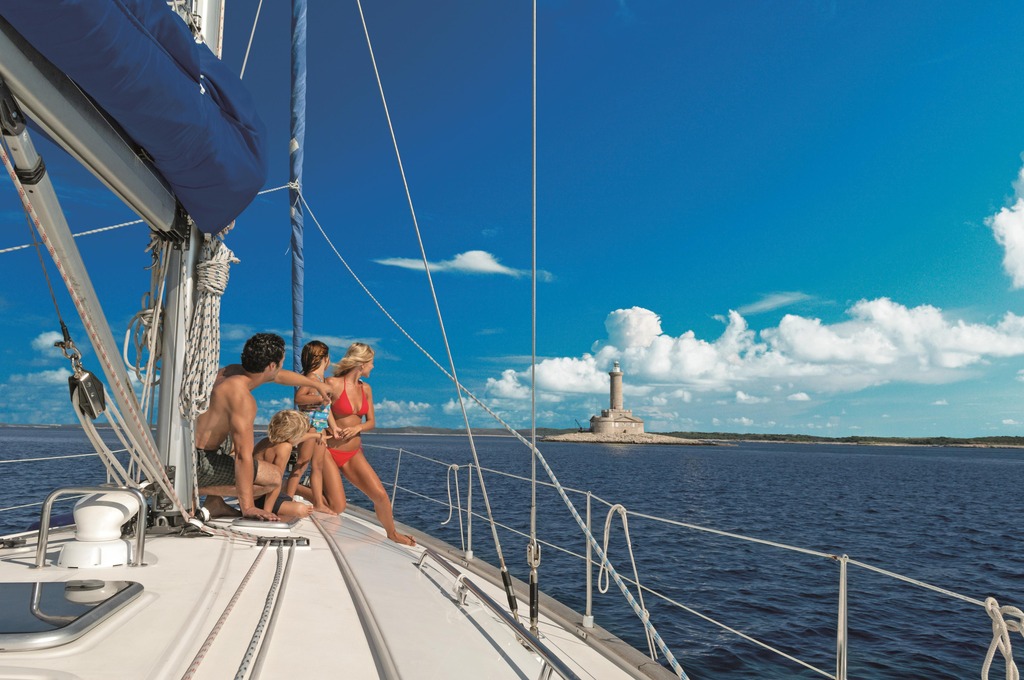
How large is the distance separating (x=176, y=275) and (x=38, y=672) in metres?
2.41

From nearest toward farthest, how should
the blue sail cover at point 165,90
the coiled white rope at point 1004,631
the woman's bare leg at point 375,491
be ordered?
the blue sail cover at point 165,90
the coiled white rope at point 1004,631
the woman's bare leg at point 375,491

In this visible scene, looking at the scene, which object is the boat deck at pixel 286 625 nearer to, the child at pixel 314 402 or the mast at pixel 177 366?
the mast at pixel 177 366

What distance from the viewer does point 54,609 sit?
5.59ft

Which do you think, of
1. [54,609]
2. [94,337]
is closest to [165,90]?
[94,337]

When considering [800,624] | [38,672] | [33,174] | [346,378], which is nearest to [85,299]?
[33,174]

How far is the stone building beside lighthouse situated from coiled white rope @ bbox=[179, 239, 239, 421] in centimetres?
9501

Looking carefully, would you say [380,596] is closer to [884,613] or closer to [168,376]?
[168,376]

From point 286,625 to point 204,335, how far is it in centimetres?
199

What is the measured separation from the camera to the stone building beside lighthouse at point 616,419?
100625 millimetres

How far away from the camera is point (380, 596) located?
244 centimetres

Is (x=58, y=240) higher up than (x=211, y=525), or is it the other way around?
(x=58, y=240)

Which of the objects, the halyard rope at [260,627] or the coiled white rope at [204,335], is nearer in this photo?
the halyard rope at [260,627]

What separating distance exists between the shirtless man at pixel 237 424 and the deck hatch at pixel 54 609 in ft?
5.90

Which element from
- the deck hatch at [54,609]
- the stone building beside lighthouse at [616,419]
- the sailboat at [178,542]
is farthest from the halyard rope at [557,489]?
the stone building beside lighthouse at [616,419]
